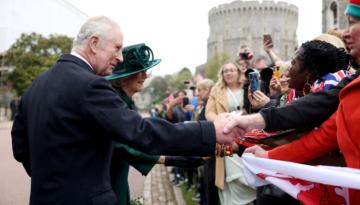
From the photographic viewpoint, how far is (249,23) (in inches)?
3733

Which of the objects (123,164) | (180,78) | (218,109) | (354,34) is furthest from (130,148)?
(180,78)

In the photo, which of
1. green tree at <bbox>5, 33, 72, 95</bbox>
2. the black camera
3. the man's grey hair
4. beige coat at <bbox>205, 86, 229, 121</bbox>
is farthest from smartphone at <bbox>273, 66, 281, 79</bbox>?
green tree at <bbox>5, 33, 72, 95</bbox>

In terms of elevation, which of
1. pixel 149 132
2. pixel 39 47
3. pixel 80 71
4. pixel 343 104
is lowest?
pixel 149 132

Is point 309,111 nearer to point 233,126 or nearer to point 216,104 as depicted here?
point 233,126

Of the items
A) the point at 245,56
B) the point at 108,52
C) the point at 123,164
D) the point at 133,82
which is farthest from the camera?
the point at 245,56

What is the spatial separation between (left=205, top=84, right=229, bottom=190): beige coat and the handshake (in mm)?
2774

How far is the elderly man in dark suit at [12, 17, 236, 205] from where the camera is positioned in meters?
2.18

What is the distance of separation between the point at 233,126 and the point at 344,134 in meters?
0.71

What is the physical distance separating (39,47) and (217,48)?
59.0 m

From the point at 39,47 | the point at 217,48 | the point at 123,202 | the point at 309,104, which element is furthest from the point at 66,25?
the point at 217,48

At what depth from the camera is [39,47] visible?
147 ft

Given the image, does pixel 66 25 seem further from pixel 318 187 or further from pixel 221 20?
pixel 221 20

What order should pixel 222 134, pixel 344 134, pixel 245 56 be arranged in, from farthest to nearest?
1. pixel 245 56
2. pixel 222 134
3. pixel 344 134

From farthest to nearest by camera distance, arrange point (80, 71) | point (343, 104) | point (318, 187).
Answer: point (80, 71)
point (318, 187)
point (343, 104)
